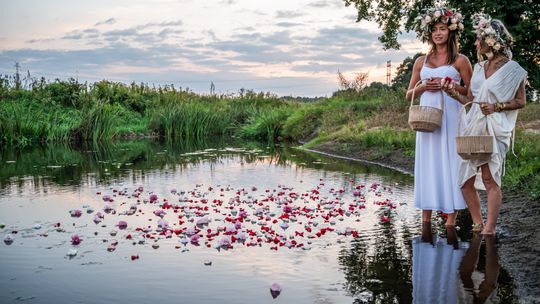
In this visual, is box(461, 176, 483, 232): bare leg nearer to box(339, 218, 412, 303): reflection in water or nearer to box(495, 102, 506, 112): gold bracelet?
box(339, 218, 412, 303): reflection in water

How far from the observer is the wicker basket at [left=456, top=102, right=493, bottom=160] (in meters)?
6.27

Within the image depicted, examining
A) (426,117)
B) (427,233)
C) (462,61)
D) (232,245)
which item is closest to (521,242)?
(427,233)

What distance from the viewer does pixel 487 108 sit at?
6.38 meters

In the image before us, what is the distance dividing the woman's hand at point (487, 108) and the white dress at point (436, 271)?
55.8 inches

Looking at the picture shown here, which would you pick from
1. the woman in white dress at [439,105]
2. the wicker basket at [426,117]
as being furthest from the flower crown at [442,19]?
the wicker basket at [426,117]

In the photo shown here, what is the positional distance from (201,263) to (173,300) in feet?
3.51

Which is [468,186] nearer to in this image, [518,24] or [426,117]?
[426,117]

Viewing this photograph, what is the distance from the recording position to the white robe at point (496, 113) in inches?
249

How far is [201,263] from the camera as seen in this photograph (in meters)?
5.70

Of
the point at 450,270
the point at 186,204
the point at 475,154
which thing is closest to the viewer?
the point at 450,270

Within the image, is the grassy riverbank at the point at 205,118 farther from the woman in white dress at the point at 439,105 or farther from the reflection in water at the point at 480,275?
the reflection in water at the point at 480,275

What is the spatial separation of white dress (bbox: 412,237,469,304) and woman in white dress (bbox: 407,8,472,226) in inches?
26.6

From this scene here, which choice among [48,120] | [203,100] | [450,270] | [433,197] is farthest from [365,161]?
[203,100]

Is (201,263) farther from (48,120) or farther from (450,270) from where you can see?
(48,120)
